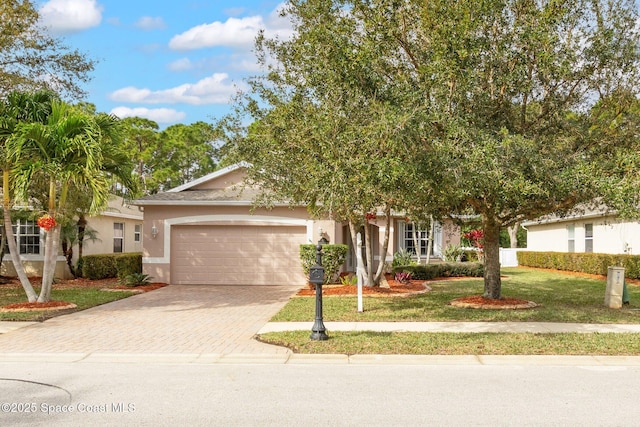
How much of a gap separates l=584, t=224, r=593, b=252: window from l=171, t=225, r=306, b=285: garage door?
13.7 m

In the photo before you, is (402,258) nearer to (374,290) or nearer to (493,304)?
(374,290)

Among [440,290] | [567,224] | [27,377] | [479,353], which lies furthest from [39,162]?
[567,224]

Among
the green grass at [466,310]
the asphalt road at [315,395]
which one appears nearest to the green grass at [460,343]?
the asphalt road at [315,395]

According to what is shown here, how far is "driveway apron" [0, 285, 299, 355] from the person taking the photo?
9.83 m

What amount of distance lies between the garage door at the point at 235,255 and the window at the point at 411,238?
18.7 ft

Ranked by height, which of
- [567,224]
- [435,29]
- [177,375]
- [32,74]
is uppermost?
[32,74]

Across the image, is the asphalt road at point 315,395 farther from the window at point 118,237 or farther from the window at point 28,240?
the window at point 118,237

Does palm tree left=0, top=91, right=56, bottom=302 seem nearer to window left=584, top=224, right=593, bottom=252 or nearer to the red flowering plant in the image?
the red flowering plant

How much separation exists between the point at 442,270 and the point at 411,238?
8.12 ft

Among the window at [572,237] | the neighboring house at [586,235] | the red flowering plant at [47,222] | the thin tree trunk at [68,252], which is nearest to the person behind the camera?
the red flowering plant at [47,222]

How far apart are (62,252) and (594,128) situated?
65.6 feet

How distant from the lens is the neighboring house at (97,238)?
2431cm

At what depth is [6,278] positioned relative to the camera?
909 inches

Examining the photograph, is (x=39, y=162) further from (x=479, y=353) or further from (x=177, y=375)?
(x=479, y=353)
